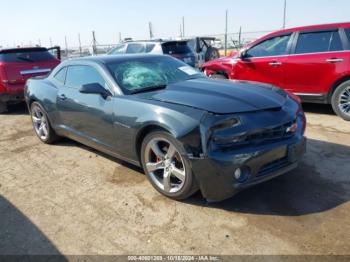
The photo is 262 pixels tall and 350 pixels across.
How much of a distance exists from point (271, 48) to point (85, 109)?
4226mm

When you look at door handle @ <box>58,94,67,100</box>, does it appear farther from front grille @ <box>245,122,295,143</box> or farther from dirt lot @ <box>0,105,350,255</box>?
front grille @ <box>245,122,295,143</box>

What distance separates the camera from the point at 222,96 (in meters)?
3.46

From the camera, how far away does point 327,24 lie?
628 cm

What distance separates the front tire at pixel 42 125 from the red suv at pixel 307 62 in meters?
4.08

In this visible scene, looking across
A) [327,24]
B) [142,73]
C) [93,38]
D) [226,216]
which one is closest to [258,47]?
[327,24]

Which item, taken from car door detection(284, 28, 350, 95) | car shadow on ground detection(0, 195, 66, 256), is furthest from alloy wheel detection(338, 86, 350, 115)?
car shadow on ground detection(0, 195, 66, 256)

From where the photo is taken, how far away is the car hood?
128 inches

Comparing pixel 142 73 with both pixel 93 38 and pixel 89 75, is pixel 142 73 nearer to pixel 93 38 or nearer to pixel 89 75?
pixel 89 75

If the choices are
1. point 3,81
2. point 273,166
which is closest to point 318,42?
point 273,166

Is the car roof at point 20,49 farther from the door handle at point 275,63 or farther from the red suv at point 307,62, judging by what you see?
the door handle at point 275,63

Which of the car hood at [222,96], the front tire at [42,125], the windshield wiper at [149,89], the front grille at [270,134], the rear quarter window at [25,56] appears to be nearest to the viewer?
the front grille at [270,134]

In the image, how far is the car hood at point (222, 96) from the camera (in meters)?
3.24

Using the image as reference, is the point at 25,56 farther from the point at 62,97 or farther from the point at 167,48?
the point at 167,48

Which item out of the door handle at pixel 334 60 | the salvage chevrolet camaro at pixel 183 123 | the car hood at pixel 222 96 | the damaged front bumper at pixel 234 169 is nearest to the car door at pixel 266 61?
the door handle at pixel 334 60
